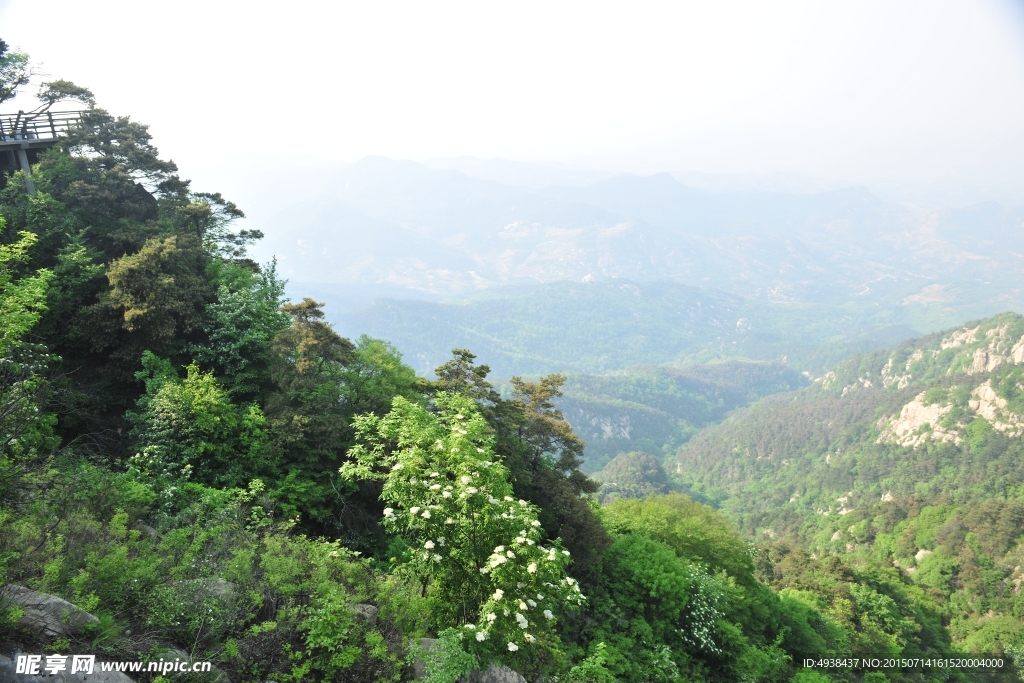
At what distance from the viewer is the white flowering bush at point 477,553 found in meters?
9.23

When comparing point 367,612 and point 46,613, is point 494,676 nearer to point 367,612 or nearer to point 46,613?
point 367,612

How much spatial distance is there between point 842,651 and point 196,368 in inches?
1362

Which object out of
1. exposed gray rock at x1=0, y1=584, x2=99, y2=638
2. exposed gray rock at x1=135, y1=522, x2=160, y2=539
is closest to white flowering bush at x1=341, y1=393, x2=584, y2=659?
exposed gray rock at x1=0, y1=584, x2=99, y2=638

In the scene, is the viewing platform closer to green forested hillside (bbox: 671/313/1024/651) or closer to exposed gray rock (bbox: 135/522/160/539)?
exposed gray rock (bbox: 135/522/160/539)

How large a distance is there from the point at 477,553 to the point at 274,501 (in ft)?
26.3

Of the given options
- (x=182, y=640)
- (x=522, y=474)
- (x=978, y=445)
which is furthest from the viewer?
(x=978, y=445)

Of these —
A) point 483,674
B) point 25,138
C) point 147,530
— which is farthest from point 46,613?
point 25,138

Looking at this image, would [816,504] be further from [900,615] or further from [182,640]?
[182,640]

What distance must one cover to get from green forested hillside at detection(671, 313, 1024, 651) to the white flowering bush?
71.2 meters

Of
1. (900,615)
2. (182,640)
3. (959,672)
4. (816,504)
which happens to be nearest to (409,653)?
(182,640)

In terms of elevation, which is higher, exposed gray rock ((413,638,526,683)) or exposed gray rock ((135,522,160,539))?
exposed gray rock ((135,522,160,539))

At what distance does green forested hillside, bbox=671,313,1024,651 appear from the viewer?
253ft

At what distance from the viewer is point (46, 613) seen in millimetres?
7988

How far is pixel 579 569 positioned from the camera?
2180 centimetres
